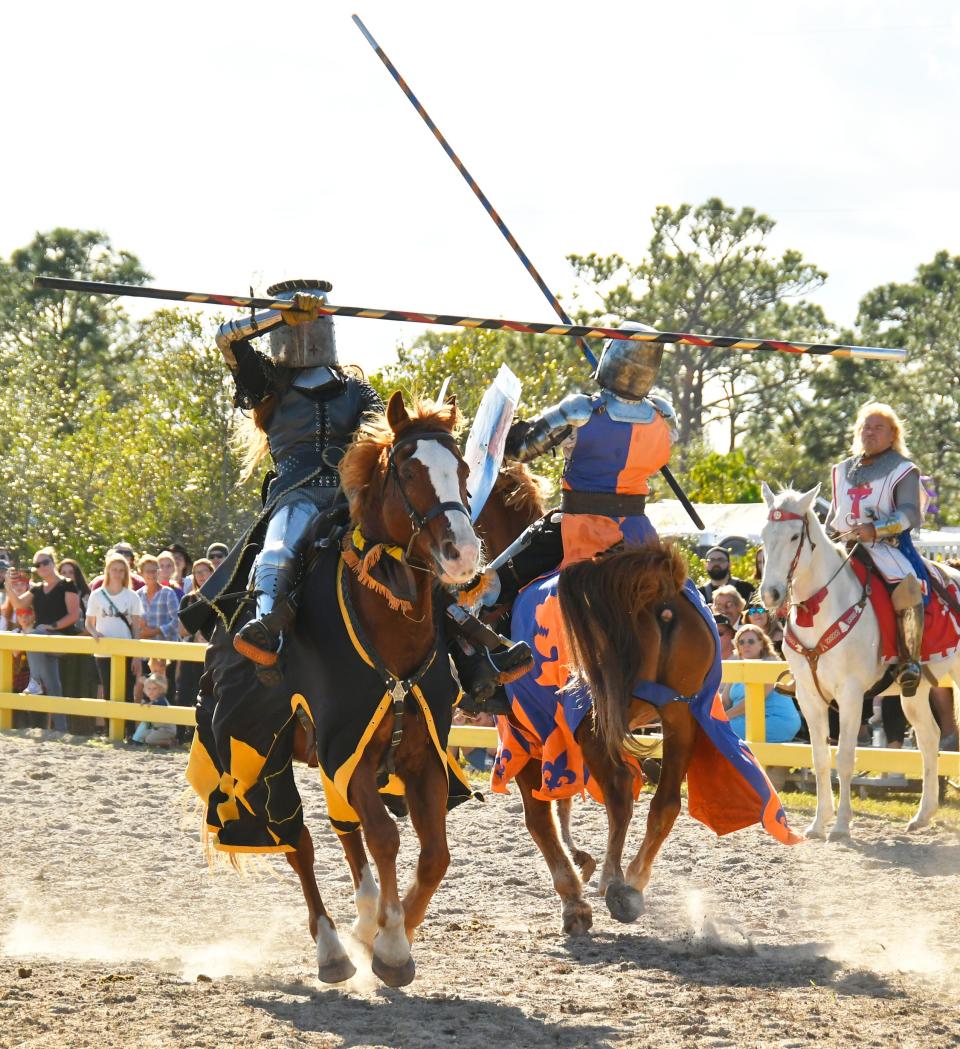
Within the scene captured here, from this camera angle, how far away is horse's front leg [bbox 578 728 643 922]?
617cm

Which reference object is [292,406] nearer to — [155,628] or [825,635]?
[825,635]

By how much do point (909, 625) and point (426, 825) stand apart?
4905 mm

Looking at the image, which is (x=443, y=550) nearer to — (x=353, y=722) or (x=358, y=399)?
(x=353, y=722)

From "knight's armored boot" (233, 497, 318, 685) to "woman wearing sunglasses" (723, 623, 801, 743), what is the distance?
5469mm

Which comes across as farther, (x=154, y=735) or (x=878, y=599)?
(x=154, y=735)

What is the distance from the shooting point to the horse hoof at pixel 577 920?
654 cm

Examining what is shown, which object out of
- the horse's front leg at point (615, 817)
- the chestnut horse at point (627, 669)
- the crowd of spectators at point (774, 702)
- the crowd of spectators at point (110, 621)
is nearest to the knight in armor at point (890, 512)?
the crowd of spectators at point (774, 702)

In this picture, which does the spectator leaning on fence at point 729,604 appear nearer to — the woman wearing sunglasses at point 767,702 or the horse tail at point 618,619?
the woman wearing sunglasses at point 767,702

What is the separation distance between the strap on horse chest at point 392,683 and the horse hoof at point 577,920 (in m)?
1.46

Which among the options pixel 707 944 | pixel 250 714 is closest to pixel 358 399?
pixel 250 714

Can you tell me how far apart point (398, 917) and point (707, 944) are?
62.1 inches

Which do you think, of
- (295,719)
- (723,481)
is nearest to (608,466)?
(295,719)

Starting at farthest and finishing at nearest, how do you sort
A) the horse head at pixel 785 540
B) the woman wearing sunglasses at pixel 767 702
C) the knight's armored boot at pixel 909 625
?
the woman wearing sunglasses at pixel 767 702 → the knight's armored boot at pixel 909 625 → the horse head at pixel 785 540

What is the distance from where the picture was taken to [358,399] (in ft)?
20.7
